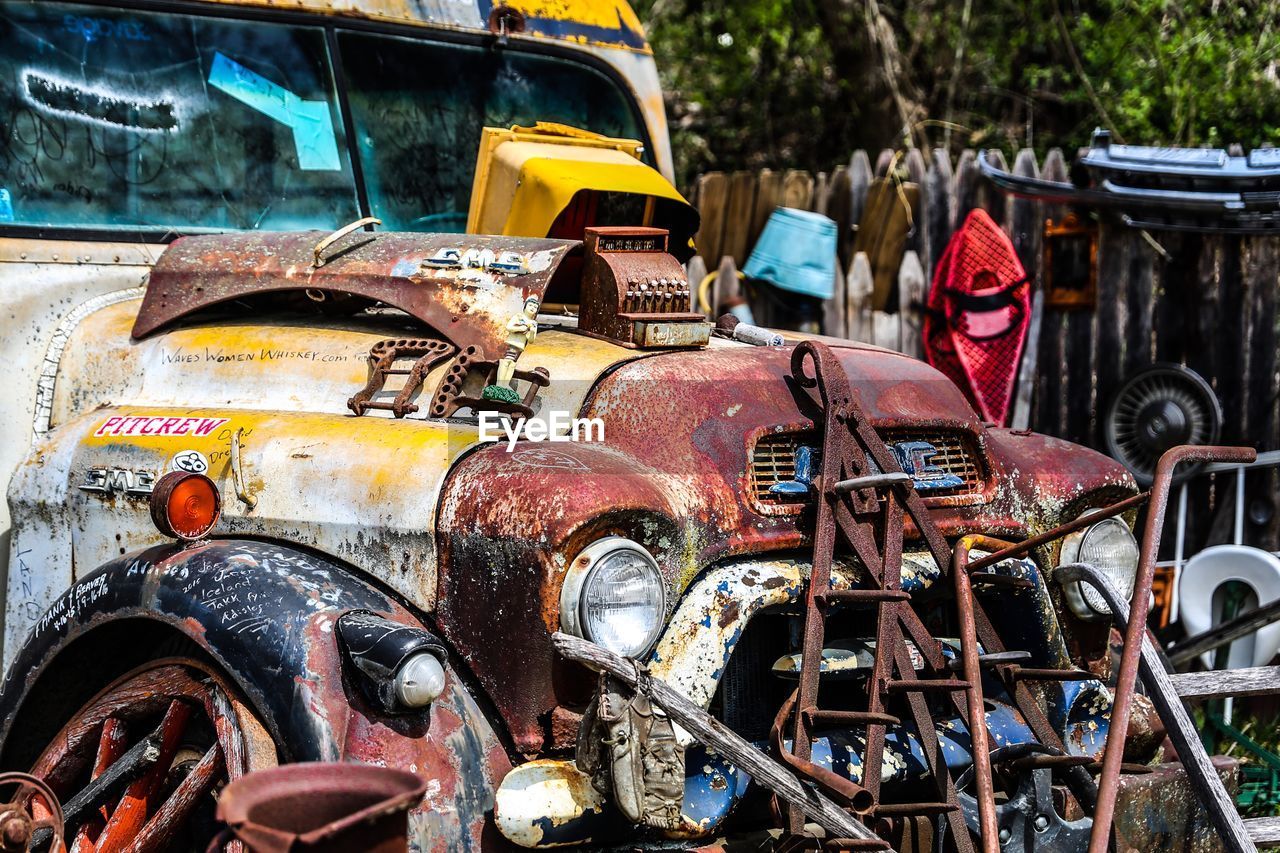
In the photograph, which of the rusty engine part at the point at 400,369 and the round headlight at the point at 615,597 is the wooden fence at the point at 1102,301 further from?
the round headlight at the point at 615,597

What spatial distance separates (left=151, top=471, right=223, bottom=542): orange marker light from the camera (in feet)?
9.29

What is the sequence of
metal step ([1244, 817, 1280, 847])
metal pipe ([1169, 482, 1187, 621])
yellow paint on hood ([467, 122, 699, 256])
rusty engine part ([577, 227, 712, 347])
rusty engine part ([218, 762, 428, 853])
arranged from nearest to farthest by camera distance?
rusty engine part ([218, 762, 428, 853]), metal step ([1244, 817, 1280, 847]), rusty engine part ([577, 227, 712, 347]), yellow paint on hood ([467, 122, 699, 256]), metal pipe ([1169, 482, 1187, 621])

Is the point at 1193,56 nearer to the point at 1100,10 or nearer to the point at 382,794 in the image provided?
Answer: the point at 1100,10

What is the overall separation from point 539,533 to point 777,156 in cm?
986

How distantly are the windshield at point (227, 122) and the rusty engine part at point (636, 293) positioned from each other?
1046 millimetres

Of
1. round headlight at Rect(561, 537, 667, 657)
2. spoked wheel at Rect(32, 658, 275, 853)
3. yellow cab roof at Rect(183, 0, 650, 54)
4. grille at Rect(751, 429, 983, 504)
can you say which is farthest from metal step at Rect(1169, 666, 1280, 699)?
yellow cab roof at Rect(183, 0, 650, 54)

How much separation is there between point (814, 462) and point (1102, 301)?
13.6 feet

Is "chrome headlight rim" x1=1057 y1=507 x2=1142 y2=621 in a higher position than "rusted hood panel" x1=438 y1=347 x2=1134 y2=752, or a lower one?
lower

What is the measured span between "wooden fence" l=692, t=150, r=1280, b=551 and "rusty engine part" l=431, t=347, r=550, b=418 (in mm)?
4154

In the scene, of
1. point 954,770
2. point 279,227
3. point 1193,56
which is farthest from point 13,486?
point 1193,56

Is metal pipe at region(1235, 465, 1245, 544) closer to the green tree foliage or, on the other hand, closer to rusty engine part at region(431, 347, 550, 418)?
the green tree foliage

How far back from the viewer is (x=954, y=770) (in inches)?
119

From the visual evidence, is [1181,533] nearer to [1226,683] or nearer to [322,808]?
[1226,683]

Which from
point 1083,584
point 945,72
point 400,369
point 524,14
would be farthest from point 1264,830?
point 945,72
